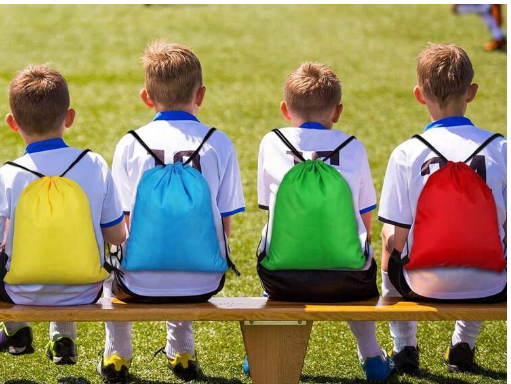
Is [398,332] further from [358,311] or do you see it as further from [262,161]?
[262,161]

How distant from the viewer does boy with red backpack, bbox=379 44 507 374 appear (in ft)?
12.1

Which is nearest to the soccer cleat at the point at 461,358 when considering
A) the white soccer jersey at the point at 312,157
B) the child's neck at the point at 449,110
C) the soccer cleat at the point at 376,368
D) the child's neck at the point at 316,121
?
the soccer cleat at the point at 376,368

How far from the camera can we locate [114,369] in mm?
4227

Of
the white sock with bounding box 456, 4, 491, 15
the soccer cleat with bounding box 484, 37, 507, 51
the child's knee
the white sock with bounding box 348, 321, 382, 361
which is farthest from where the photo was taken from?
the white sock with bounding box 456, 4, 491, 15

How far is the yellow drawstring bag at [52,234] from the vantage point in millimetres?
3594

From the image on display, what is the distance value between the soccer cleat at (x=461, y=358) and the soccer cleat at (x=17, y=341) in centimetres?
195

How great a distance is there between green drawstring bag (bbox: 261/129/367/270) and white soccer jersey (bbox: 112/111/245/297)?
0.79 ft

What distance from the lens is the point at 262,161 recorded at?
12.9 ft

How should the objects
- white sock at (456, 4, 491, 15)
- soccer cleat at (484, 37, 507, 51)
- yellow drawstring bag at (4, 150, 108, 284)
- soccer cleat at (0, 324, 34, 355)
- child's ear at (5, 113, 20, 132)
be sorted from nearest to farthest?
yellow drawstring bag at (4, 150, 108, 284) → child's ear at (5, 113, 20, 132) → soccer cleat at (0, 324, 34, 355) → soccer cleat at (484, 37, 507, 51) → white sock at (456, 4, 491, 15)

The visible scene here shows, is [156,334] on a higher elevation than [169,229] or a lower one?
lower

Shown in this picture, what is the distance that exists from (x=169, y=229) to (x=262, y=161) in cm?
51

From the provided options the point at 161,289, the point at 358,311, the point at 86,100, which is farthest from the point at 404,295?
the point at 86,100

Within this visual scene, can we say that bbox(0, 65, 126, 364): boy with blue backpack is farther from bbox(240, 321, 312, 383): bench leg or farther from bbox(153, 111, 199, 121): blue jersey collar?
bbox(240, 321, 312, 383): bench leg

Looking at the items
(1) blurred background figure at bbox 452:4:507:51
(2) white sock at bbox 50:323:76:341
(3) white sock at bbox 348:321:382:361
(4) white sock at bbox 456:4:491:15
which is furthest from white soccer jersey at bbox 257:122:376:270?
(4) white sock at bbox 456:4:491:15
